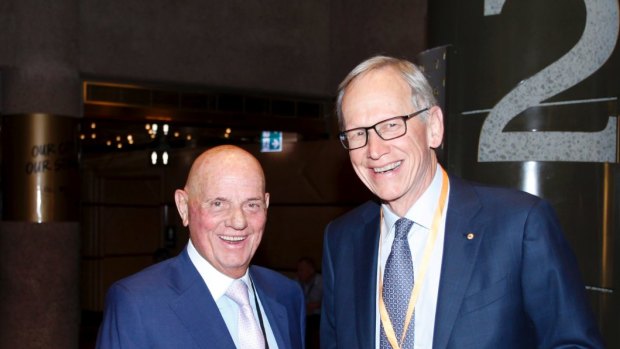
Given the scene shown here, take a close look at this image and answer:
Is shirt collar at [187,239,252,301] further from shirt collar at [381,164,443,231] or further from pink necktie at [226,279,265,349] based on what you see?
shirt collar at [381,164,443,231]

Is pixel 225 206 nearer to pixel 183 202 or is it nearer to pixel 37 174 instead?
pixel 183 202

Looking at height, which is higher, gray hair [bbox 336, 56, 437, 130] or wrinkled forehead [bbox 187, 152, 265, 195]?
gray hair [bbox 336, 56, 437, 130]

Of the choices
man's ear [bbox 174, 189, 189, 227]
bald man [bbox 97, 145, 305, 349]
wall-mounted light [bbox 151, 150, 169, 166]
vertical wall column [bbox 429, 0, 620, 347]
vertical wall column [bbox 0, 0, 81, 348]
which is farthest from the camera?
wall-mounted light [bbox 151, 150, 169, 166]

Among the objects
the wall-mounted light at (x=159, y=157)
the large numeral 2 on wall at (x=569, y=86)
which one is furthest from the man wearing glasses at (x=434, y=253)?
the wall-mounted light at (x=159, y=157)

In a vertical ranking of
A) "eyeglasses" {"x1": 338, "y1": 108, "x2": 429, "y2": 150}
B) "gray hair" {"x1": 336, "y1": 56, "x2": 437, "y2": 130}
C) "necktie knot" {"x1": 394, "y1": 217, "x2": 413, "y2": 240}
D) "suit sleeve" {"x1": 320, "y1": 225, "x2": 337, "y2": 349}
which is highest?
"gray hair" {"x1": 336, "y1": 56, "x2": 437, "y2": 130}

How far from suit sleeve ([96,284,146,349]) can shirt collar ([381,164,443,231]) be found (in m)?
0.76

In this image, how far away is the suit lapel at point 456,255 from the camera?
6.58 ft

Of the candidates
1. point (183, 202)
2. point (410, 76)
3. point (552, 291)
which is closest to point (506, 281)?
point (552, 291)

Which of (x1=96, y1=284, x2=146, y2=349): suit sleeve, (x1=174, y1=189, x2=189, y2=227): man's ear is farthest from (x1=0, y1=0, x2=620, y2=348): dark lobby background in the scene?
(x1=96, y1=284, x2=146, y2=349): suit sleeve

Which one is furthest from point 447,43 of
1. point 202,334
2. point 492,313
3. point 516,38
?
point 202,334

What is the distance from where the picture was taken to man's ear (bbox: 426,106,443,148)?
218 centimetres

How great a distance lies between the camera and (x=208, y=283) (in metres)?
2.22

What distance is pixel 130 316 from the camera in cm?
203

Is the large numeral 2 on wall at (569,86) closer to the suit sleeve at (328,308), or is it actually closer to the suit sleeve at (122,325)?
the suit sleeve at (328,308)
